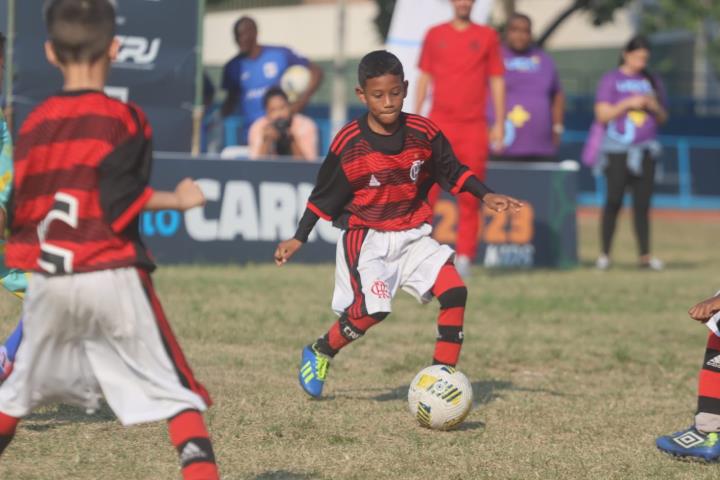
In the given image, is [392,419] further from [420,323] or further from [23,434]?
[420,323]

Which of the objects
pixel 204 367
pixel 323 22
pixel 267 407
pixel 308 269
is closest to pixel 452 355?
pixel 267 407

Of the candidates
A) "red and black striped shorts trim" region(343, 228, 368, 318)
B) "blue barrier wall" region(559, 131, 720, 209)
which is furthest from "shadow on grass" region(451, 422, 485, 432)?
"blue barrier wall" region(559, 131, 720, 209)

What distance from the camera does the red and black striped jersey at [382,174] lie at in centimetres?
627

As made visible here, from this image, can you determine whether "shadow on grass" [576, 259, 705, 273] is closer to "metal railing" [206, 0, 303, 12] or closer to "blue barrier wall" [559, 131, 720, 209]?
"blue barrier wall" [559, 131, 720, 209]

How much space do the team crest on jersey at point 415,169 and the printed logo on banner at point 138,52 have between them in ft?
18.6

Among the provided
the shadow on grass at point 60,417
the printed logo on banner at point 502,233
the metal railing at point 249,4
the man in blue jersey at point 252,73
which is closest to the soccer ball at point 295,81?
the man in blue jersey at point 252,73

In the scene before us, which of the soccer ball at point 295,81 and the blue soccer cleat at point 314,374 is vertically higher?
the soccer ball at point 295,81

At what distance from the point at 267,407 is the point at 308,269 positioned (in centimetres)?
572

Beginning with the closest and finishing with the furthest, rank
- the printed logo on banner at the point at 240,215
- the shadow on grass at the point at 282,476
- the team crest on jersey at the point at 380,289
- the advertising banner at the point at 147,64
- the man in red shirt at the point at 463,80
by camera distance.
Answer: the shadow on grass at the point at 282,476, the team crest on jersey at the point at 380,289, the man in red shirt at the point at 463,80, the advertising banner at the point at 147,64, the printed logo on banner at the point at 240,215

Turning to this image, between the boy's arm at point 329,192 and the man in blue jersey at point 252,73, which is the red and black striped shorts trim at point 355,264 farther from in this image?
the man in blue jersey at point 252,73

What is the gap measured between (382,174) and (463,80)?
15.8ft

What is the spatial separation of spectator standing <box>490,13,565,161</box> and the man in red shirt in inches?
61.2

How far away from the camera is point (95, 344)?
4.04m

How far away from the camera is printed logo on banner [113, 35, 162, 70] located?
11.5m
